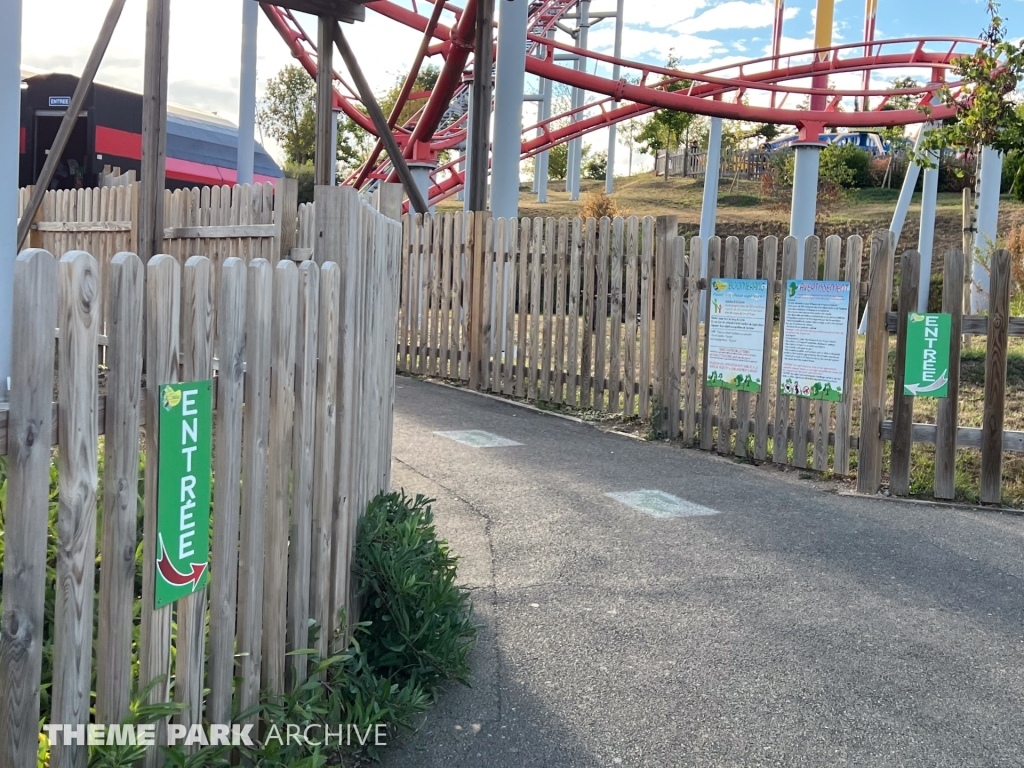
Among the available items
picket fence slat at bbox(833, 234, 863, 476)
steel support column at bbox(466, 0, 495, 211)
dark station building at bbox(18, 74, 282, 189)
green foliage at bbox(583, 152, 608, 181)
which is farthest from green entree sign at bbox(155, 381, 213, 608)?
green foliage at bbox(583, 152, 608, 181)

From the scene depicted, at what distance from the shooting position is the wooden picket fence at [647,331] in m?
7.32

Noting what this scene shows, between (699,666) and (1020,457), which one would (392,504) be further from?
(1020,457)

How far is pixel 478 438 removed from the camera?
8.69 m

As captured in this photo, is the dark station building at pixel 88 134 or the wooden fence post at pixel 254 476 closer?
the wooden fence post at pixel 254 476

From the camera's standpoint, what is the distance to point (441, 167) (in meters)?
32.2

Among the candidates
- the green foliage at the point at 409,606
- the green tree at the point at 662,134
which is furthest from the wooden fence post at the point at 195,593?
the green tree at the point at 662,134

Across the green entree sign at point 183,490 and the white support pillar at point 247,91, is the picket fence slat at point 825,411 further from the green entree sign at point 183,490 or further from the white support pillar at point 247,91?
the white support pillar at point 247,91

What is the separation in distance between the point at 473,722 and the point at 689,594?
170 cm

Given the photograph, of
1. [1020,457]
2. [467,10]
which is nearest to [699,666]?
[1020,457]

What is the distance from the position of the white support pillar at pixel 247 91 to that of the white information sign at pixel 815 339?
994cm

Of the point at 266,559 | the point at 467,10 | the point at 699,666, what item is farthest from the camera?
the point at 467,10

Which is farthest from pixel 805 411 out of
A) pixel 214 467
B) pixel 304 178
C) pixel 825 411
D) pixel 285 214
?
pixel 304 178

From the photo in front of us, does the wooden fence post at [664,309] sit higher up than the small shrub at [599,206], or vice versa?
the small shrub at [599,206]

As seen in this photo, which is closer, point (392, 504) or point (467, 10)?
point (392, 504)
